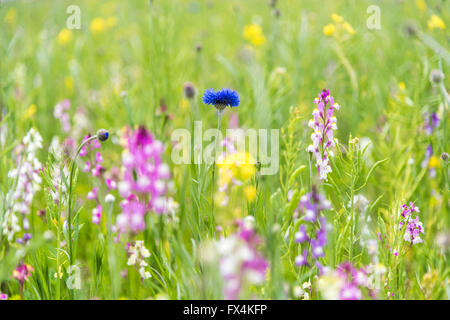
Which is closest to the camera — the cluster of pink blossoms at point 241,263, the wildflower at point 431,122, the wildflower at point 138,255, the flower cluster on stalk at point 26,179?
the cluster of pink blossoms at point 241,263

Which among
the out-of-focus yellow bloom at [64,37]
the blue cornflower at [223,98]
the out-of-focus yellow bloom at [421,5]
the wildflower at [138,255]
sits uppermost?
the out-of-focus yellow bloom at [421,5]

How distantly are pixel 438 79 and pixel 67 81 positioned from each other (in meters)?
2.67

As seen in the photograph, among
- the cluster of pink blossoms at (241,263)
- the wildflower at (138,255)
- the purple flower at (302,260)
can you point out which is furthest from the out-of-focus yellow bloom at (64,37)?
the cluster of pink blossoms at (241,263)

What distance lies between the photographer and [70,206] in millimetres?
1090

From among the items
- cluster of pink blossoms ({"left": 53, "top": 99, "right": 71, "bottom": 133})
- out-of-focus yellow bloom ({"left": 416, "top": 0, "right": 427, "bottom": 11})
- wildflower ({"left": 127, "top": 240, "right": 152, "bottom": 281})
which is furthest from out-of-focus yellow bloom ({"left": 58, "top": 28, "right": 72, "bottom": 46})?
wildflower ({"left": 127, "top": 240, "right": 152, "bottom": 281})

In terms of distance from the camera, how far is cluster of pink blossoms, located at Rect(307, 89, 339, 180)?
3.59 ft

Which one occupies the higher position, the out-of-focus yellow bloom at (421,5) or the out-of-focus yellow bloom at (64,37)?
the out-of-focus yellow bloom at (421,5)

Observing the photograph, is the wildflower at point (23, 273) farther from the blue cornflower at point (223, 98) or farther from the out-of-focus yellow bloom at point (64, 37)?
the out-of-focus yellow bloom at point (64, 37)

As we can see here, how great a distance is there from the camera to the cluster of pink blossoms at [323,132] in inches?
43.1

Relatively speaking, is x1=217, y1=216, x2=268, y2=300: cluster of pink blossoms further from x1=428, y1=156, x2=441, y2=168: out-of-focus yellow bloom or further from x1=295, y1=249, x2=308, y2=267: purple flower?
x1=428, y1=156, x2=441, y2=168: out-of-focus yellow bloom

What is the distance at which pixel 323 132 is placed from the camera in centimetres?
110

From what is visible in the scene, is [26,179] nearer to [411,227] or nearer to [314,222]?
[314,222]
